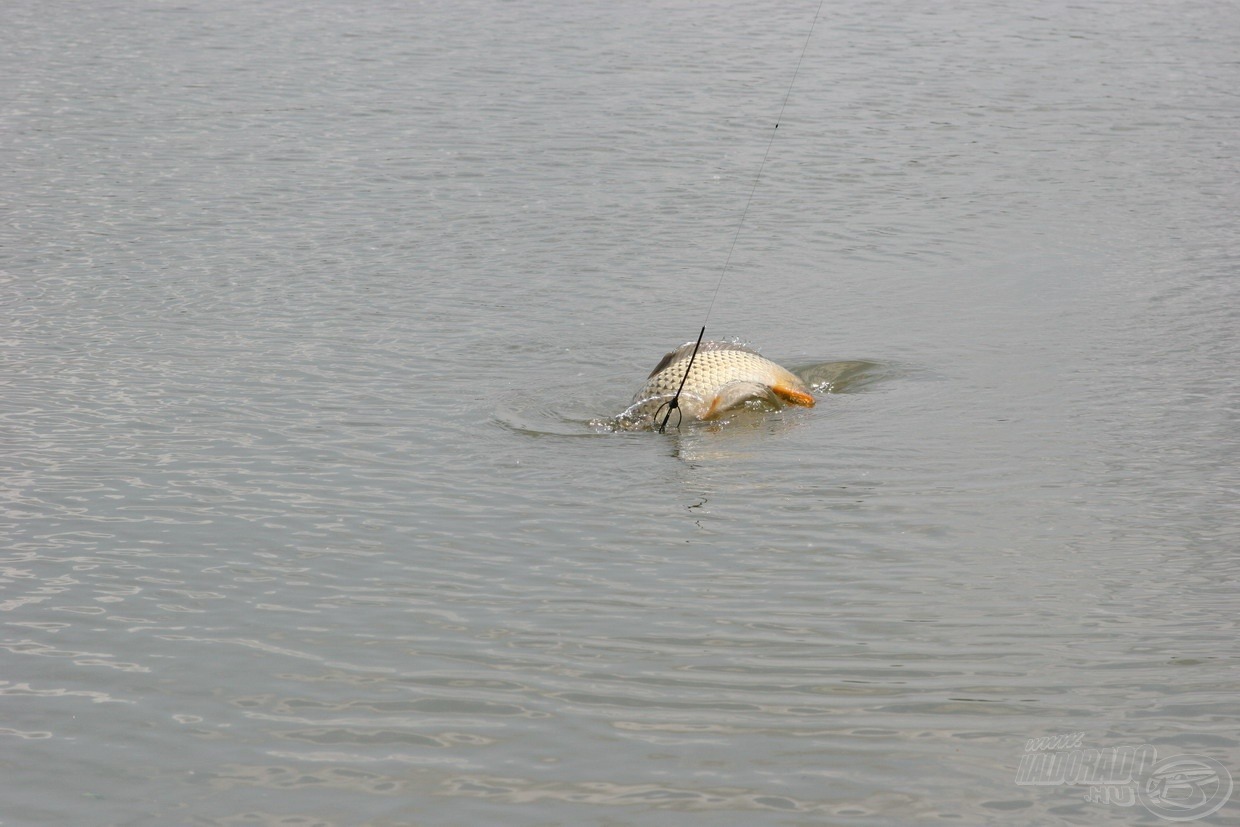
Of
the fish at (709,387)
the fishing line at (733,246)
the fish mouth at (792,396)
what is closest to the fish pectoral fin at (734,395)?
the fish at (709,387)

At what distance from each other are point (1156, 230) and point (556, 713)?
9.28m

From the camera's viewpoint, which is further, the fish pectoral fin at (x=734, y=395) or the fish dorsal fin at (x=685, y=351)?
the fish dorsal fin at (x=685, y=351)

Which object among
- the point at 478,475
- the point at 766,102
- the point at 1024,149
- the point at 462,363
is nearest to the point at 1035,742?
the point at 478,475

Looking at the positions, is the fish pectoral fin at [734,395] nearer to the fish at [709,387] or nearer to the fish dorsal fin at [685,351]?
the fish at [709,387]

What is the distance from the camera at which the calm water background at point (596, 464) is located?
16.5 feet

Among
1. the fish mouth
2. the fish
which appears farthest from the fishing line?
the fish mouth

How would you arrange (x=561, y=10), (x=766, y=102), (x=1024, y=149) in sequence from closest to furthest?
(x=1024, y=149), (x=766, y=102), (x=561, y=10)

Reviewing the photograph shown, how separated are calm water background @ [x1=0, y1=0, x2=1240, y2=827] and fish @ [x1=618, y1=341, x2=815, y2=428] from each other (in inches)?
6.4

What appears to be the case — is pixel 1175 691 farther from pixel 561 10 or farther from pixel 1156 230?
pixel 561 10

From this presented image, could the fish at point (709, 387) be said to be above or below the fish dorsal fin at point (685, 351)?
below

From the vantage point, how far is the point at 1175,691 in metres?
5.34

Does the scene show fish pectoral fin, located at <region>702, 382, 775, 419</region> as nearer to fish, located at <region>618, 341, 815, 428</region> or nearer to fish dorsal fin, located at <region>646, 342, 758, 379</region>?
fish, located at <region>618, 341, 815, 428</region>

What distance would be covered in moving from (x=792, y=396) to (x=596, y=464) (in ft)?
4.75

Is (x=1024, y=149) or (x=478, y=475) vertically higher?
(x=478, y=475)
